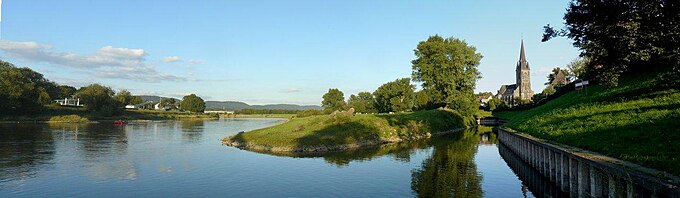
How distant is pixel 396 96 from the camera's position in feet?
397

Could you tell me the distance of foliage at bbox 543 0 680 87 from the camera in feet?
70.3

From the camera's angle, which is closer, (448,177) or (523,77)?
(448,177)

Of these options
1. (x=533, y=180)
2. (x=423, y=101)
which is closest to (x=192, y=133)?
(x=423, y=101)

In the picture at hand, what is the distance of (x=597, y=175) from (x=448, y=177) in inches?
476

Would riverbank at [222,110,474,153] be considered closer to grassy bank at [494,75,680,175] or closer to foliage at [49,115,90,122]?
grassy bank at [494,75,680,175]

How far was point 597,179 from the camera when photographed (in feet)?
62.0

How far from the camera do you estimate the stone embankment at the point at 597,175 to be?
1440 centimetres

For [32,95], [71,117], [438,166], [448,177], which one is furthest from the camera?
[32,95]

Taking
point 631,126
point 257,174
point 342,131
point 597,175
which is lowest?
point 257,174

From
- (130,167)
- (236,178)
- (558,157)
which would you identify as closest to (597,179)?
(558,157)

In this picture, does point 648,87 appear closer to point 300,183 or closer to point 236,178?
point 300,183

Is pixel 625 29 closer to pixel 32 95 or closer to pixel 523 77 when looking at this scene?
pixel 32 95

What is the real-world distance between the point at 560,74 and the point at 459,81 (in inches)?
2971

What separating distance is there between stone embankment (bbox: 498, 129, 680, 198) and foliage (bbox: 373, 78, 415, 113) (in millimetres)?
83476
